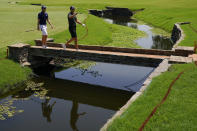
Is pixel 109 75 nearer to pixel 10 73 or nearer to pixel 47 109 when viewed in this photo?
pixel 47 109

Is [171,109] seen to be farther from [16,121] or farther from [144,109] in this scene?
→ [16,121]

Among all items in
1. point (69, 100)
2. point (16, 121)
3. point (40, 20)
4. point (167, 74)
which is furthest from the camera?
point (40, 20)

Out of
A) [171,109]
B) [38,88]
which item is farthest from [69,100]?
[171,109]

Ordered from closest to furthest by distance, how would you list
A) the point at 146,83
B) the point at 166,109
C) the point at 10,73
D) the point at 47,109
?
the point at 166,109
the point at 146,83
the point at 47,109
the point at 10,73

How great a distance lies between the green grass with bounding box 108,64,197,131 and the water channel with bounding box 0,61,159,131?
2.21m

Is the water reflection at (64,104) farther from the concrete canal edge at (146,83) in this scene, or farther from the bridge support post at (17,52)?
the bridge support post at (17,52)

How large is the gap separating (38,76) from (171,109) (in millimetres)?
10594

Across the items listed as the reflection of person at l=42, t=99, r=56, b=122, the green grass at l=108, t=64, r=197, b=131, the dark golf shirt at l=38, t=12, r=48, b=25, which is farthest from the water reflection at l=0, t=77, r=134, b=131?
the dark golf shirt at l=38, t=12, r=48, b=25

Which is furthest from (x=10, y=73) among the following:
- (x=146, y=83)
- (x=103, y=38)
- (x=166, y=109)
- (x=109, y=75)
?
(x=103, y=38)

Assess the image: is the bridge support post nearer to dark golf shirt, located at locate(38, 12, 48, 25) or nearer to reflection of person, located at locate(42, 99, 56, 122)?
dark golf shirt, located at locate(38, 12, 48, 25)

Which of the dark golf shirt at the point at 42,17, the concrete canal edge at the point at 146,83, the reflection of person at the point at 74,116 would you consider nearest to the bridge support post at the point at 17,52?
the dark golf shirt at the point at 42,17

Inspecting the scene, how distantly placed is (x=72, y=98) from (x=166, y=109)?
6.08 m

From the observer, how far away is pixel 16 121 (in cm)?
1015

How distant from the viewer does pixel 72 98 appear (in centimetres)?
1285
